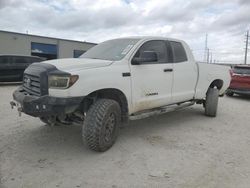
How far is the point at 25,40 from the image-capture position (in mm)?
29484

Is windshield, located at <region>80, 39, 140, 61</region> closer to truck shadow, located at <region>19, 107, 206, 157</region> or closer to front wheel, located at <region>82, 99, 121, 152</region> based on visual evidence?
front wheel, located at <region>82, 99, 121, 152</region>

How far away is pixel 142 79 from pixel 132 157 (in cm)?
151

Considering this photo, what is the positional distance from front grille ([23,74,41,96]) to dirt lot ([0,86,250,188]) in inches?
37.5

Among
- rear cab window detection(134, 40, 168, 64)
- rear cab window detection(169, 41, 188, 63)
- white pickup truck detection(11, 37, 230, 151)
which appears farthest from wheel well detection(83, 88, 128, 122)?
rear cab window detection(169, 41, 188, 63)

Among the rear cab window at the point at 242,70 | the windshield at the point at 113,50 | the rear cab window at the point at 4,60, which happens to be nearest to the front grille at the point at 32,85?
the windshield at the point at 113,50

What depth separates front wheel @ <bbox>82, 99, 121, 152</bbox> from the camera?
4.80 m

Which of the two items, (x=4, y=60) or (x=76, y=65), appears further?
(x=4, y=60)

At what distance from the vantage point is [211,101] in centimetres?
820

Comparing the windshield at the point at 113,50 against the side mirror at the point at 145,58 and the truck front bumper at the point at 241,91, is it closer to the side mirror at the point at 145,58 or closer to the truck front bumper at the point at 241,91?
the side mirror at the point at 145,58

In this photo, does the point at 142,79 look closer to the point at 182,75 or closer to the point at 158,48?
the point at 158,48

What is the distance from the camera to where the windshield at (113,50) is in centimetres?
574

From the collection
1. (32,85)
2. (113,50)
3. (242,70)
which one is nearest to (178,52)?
(113,50)

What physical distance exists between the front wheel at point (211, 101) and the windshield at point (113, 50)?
9.98ft

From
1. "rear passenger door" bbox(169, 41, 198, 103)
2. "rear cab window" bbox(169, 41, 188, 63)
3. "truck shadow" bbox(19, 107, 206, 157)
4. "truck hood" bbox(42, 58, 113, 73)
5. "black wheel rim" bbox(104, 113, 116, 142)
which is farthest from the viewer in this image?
"rear cab window" bbox(169, 41, 188, 63)
